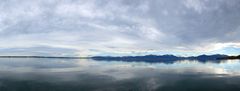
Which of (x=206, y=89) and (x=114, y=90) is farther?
(x=206, y=89)

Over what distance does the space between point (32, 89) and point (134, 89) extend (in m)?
14.5

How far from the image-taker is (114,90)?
35.2 metres

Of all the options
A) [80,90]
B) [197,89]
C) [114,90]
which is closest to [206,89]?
[197,89]

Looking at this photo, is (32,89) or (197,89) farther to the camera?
(197,89)

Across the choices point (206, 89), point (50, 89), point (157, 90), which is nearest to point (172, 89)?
point (157, 90)

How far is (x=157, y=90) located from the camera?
35.8m

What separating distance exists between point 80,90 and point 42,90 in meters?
5.13

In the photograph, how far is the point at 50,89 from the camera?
34625 millimetres

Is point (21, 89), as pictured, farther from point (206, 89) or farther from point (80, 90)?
point (206, 89)

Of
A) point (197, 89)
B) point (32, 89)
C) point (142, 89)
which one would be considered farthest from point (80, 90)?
point (197, 89)

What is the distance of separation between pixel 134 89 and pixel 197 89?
31.8 feet

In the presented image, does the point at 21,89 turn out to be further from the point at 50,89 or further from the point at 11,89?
the point at 50,89

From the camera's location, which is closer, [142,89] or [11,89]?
[11,89]

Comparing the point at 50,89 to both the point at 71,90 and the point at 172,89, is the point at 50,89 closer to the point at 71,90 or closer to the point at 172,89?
the point at 71,90
